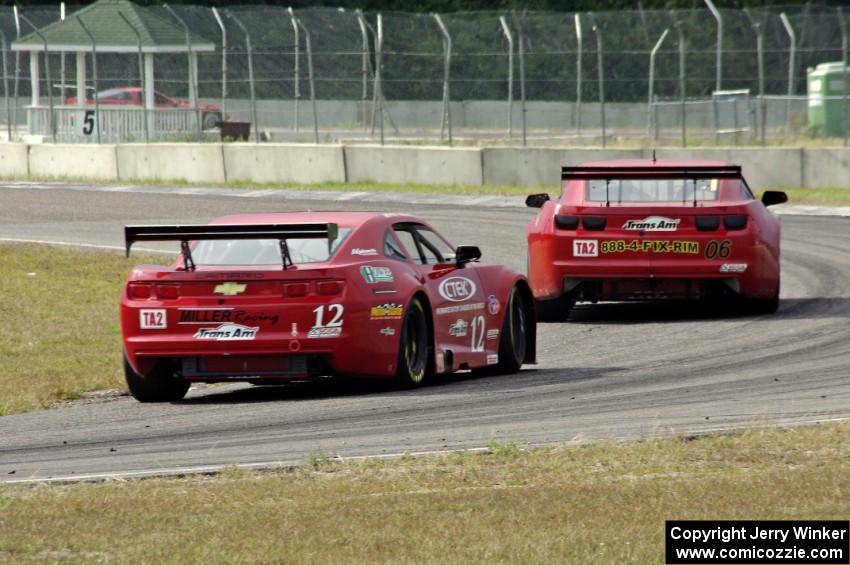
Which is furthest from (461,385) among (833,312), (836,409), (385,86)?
(385,86)

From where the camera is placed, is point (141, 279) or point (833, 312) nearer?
point (141, 279)

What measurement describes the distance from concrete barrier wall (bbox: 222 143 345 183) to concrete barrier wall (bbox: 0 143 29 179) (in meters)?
4.89

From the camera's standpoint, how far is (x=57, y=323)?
1617cm

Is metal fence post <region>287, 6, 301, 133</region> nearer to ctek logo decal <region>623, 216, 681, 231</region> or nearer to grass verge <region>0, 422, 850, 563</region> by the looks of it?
ctek logo decal <region>623, 216, 681, 231</region>

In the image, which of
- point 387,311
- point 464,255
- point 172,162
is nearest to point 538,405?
point 387,311

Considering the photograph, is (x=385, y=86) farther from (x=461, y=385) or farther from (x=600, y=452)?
(x=600, y=452)

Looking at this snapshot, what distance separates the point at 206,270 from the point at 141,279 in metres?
0.44

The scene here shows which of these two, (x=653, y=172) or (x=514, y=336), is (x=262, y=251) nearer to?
(x=514, y=336)

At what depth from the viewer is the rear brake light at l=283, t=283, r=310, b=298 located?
1101 centimetres

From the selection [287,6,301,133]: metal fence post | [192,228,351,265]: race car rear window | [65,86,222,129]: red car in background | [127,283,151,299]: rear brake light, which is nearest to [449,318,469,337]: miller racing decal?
[192,228,351,265]: race car rear window

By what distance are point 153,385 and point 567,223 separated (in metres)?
5.22

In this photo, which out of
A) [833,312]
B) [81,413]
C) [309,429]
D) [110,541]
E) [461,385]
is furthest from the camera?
[833,312]

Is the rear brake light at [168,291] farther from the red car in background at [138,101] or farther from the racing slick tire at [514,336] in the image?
the red car in background at [138,101]

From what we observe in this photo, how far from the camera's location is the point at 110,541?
21.7 ft
